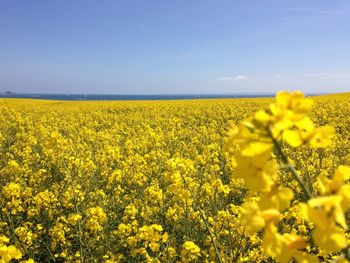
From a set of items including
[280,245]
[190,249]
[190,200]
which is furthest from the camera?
[190,200]

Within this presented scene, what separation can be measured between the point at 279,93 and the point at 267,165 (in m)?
0.19

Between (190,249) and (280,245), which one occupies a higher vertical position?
(280,245)

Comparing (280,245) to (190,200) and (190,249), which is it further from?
(190,200)

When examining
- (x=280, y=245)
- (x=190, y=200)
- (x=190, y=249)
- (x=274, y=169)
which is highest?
(x=274, y=169)

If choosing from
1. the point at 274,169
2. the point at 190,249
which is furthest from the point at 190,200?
the point at 274,169

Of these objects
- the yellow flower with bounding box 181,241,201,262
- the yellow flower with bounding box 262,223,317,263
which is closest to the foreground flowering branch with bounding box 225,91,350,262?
the yellow flower with bounding box 262,223,317,263

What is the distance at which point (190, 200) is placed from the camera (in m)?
5.12

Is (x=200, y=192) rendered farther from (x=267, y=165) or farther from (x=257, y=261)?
(x=267, y=165)

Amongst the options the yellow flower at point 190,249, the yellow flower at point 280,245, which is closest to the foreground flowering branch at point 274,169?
the yellow flower at point 280,245

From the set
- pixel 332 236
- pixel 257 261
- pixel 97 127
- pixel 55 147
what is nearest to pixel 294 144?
pixel 332 236

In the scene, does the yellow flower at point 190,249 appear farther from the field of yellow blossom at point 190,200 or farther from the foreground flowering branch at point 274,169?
the foreground flowering branch at point 274,169

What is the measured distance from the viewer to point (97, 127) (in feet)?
58.7

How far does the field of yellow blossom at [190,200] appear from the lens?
2.83 ft

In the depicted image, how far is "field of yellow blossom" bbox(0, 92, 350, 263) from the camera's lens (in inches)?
33.9
